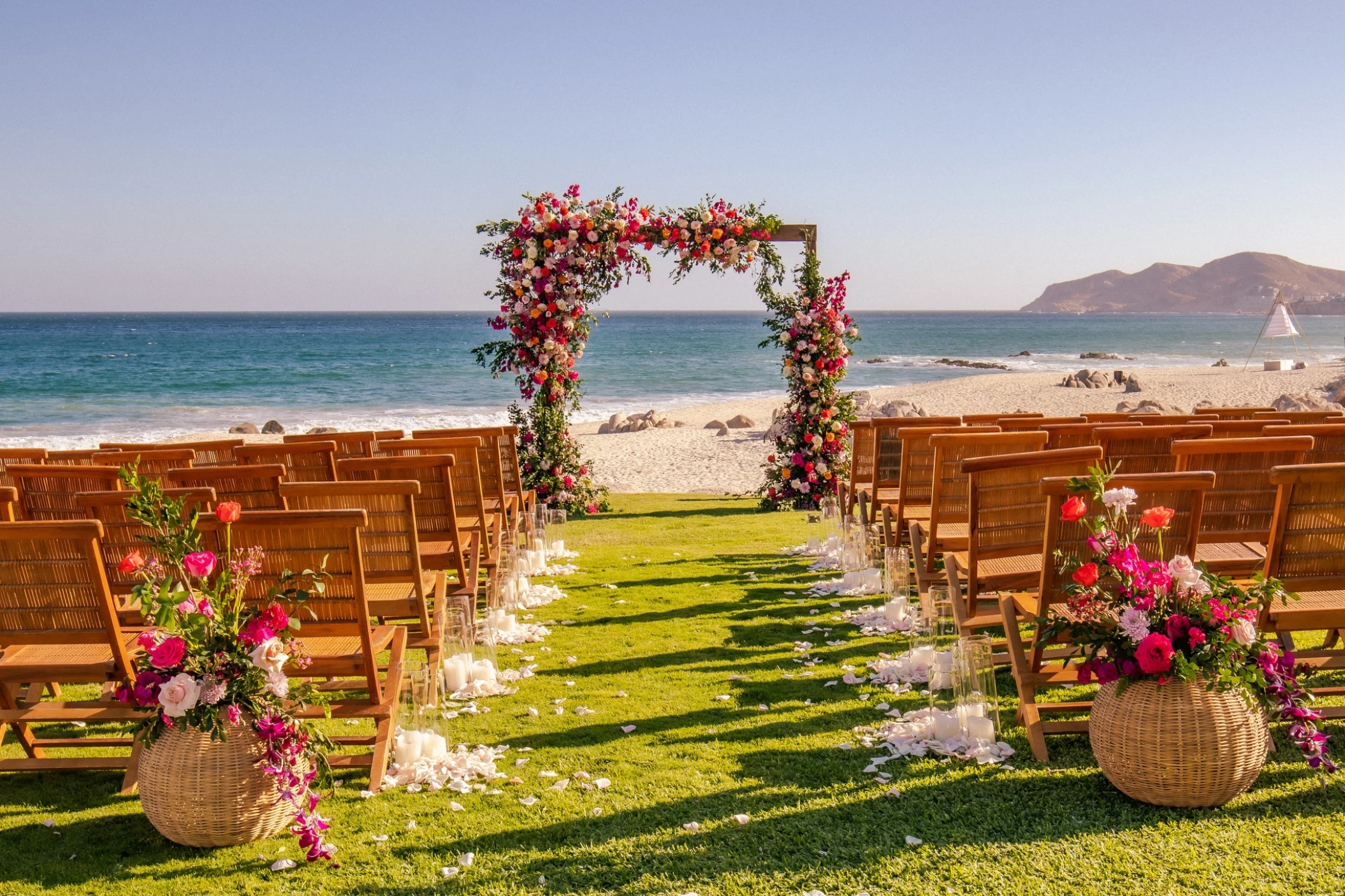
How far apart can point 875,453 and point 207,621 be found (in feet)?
15.4

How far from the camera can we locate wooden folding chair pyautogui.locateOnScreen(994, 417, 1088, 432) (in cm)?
570

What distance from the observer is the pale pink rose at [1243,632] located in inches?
120

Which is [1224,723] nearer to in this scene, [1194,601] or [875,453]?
[1194,601]

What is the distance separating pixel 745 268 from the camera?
1066cm

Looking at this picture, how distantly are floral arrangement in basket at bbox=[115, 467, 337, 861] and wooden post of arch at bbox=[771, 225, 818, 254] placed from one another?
826 centimetres

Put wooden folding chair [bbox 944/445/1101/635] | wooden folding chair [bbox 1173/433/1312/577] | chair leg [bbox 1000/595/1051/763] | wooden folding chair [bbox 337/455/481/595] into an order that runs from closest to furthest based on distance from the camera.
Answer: chair leg [bbox 1000/595/1051/763], wooden folding chair [bbox 944/445/1101/635], wooden folding chair [bbox 1173/433/1312/577], wooden folding chair [bbox 337/455/481/595]

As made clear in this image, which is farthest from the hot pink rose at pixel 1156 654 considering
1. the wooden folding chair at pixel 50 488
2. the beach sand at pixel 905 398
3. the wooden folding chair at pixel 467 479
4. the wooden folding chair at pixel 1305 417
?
the beach sand at pixel 905 398

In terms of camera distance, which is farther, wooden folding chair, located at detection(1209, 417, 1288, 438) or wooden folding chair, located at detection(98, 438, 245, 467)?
wooden folding chair, located at detection(98, 438, 245, 467)

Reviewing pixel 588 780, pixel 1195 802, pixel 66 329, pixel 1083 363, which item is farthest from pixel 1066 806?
pixel 66 329

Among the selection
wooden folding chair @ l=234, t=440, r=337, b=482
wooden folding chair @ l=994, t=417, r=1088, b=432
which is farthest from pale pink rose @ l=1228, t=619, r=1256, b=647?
wooden folding chair @ l=234, t=440, r=337, b=482

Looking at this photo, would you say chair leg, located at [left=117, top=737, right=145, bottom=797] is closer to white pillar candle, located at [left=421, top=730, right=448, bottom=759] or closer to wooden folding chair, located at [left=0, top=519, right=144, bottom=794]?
wooden folding chair, located at [left=0, top=519, right=144, bottom=794]

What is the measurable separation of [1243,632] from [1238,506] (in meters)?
1.66

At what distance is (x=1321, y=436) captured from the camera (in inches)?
188

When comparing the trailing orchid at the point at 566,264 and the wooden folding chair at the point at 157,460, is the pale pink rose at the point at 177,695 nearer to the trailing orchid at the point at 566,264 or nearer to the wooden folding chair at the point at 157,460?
the wooden folding chair at the point at 157,460
